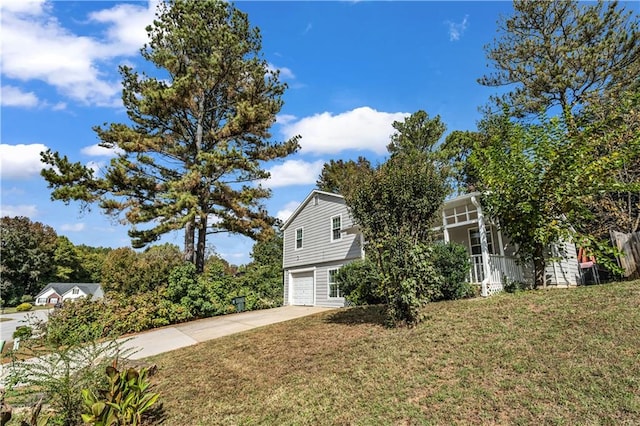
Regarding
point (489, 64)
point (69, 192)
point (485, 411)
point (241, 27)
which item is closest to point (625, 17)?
point (489, 64)

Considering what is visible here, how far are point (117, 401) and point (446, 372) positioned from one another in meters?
4.16

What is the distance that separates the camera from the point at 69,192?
14508mm

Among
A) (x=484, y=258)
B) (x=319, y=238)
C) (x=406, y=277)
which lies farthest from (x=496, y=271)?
(x=319, y=238)

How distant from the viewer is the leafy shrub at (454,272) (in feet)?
30.9

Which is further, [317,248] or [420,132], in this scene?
[420,132]

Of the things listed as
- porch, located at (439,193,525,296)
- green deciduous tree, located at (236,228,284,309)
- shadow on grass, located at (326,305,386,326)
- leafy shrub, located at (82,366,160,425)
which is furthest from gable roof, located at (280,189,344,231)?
leafy shrub, located at (82,366,160,425)

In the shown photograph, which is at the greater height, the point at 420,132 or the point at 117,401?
the point at 420,132

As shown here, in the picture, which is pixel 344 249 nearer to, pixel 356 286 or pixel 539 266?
pixel 356 286

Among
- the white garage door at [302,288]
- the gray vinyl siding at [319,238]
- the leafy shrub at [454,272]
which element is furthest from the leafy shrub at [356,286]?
the white garage door at [302,288]

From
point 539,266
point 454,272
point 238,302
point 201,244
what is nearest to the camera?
point 539,266

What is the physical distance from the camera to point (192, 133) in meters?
18.3

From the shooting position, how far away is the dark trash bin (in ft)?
49.5

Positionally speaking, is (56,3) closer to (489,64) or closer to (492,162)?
(492,162)

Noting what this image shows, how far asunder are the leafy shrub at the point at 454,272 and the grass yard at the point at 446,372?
243 centimetres
